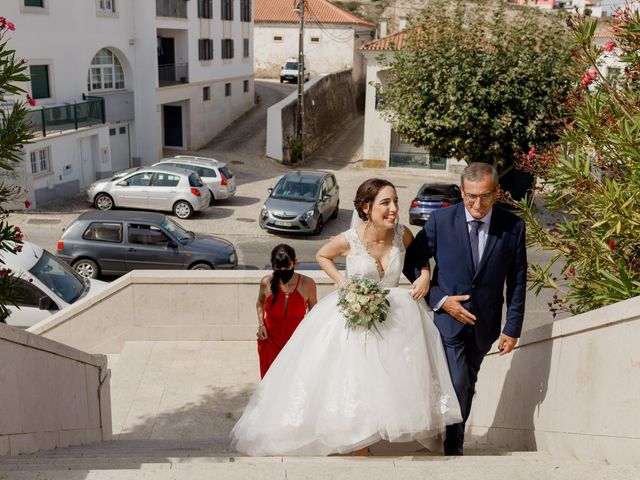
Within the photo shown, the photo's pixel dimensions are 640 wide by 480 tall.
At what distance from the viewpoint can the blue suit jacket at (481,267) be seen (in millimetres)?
5441

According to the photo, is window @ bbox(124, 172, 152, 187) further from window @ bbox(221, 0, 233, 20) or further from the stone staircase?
window @ bbox(221, 0, 233, 20)

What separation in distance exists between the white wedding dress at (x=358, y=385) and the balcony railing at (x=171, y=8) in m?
29.3

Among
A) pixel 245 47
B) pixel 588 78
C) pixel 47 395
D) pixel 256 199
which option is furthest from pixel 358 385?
pixel 245 47

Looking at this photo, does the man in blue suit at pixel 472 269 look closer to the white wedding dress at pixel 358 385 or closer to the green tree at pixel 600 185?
the white wedding dress at pixel 358 385

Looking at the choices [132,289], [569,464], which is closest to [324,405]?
[569,464]

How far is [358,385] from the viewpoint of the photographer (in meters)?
5.46

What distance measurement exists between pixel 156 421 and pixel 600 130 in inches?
223

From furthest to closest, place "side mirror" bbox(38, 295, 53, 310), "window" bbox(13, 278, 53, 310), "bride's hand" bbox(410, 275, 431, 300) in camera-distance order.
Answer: "window" bbox(13, 278, 53, 310) → "side mirror" bbox(38, 295, 53, 310) → "bride's hand" bbox(410, 275, 431, 300)

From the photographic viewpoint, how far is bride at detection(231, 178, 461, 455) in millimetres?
5395

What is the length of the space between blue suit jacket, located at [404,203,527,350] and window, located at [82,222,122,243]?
12.6 metres

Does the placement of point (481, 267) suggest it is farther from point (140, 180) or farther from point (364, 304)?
point (140, 180)

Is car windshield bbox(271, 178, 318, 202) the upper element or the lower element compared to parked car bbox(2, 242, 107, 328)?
lower

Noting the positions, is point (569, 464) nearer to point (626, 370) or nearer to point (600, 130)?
point (626, 370)

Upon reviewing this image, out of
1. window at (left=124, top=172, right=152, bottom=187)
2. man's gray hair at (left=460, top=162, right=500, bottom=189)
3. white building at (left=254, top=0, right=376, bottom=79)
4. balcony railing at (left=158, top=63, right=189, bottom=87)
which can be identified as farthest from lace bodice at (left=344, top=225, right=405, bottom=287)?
white building at (left=254, top=0, right=376, bottom=79)
